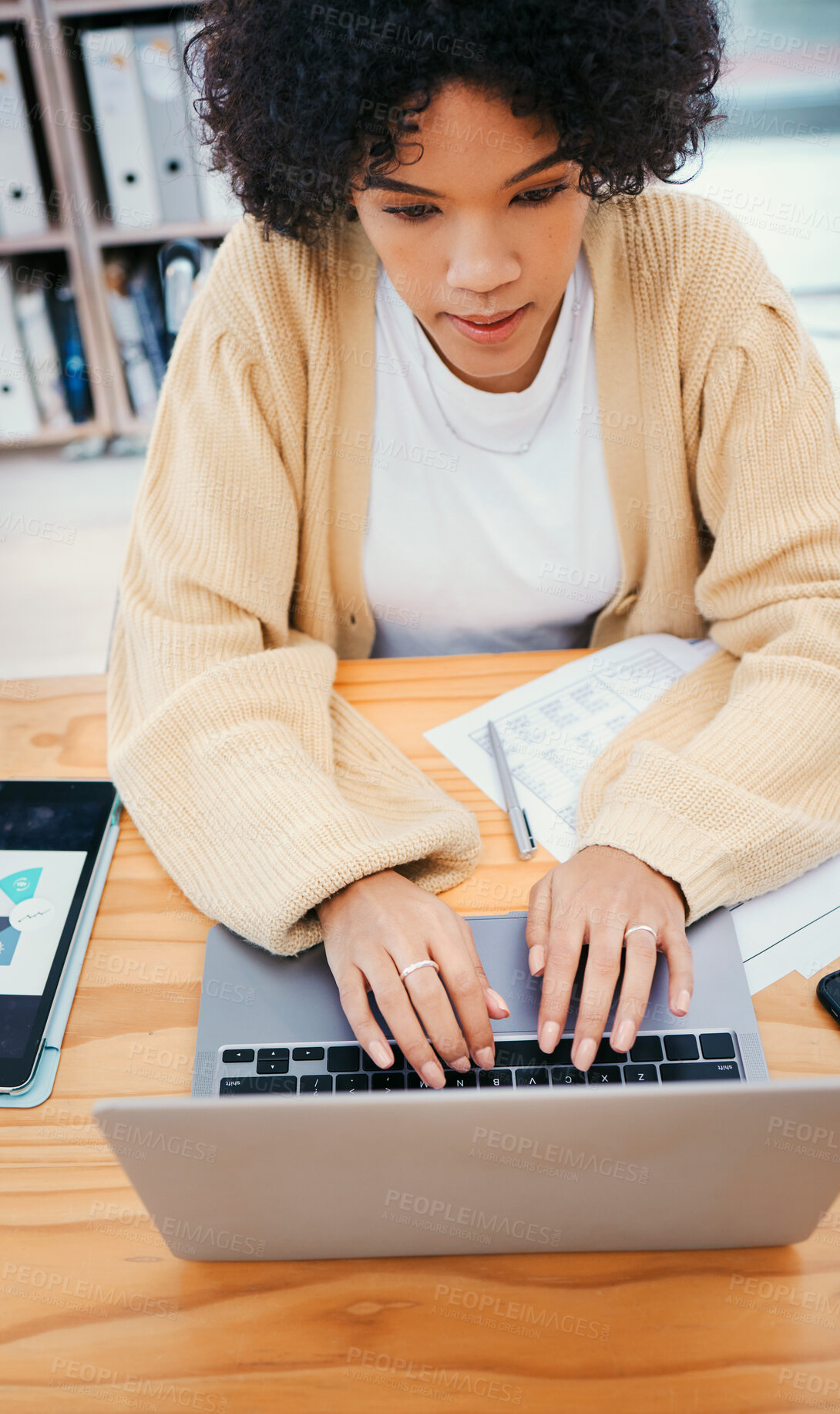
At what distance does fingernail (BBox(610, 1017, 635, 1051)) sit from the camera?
2.21 ft

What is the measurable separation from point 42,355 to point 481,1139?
8.82 ft

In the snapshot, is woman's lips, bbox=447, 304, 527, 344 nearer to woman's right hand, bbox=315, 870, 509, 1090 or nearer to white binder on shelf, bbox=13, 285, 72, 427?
woman's right hand, bbox=315, 870, 509, 1090

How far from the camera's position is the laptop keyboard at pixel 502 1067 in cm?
68

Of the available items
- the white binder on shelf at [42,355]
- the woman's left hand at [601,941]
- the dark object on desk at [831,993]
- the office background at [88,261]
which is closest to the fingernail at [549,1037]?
the woman's left hand at [601,941]

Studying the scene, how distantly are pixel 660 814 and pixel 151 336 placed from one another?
7.77 feet

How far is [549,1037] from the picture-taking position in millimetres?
687

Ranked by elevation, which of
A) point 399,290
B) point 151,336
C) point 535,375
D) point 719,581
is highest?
point 399,290

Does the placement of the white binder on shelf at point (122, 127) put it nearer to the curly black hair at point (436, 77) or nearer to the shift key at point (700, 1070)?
the curly black hair at point (436, 77)

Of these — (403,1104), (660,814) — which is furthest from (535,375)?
(403,1104)

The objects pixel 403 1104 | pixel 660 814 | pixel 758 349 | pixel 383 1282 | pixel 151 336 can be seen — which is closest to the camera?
pixel 403 1104

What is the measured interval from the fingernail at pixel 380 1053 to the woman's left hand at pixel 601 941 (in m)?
0.10

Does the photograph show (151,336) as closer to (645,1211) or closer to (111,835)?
(111,835)

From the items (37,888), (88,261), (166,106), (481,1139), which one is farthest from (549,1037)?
(88,261)

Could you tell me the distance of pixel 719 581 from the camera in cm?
101
